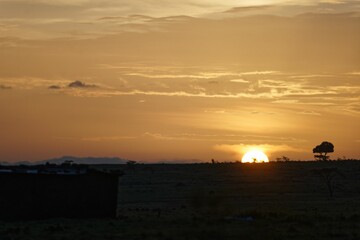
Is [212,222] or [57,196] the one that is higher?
[57,196]

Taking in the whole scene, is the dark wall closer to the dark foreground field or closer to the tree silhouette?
the dark foreground field

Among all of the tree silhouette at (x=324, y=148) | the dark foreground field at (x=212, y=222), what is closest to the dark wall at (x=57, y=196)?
the dark foreground field at (x=212, y=222)

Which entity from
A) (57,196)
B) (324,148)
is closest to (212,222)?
(57,196)

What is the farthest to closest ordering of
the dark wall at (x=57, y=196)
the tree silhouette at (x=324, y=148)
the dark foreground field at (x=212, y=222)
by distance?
the tree silhouette at (x=324, y=148) → the dark wall at (x=57, y=196) → the dark foreground field at (x=212, y=222)

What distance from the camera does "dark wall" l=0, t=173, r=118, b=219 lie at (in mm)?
47094

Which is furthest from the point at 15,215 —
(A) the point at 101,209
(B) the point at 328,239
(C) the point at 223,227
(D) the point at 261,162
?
(D) the point at 261,162

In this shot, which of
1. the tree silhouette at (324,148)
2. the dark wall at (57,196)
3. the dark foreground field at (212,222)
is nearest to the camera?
the dark foreground field at (212,222)

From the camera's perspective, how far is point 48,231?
39.5 m

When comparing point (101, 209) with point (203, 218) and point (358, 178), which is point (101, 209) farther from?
point (358, 178)

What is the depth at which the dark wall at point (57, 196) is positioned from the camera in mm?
47094

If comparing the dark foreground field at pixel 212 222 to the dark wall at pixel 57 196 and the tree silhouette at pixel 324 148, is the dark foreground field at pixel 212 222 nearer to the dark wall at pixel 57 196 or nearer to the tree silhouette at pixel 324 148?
the dark wall at pixel 57 196

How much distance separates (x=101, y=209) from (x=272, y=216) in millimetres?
10315

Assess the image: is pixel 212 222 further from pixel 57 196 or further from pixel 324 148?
pixel 324 148

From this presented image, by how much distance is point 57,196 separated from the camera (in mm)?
47875
